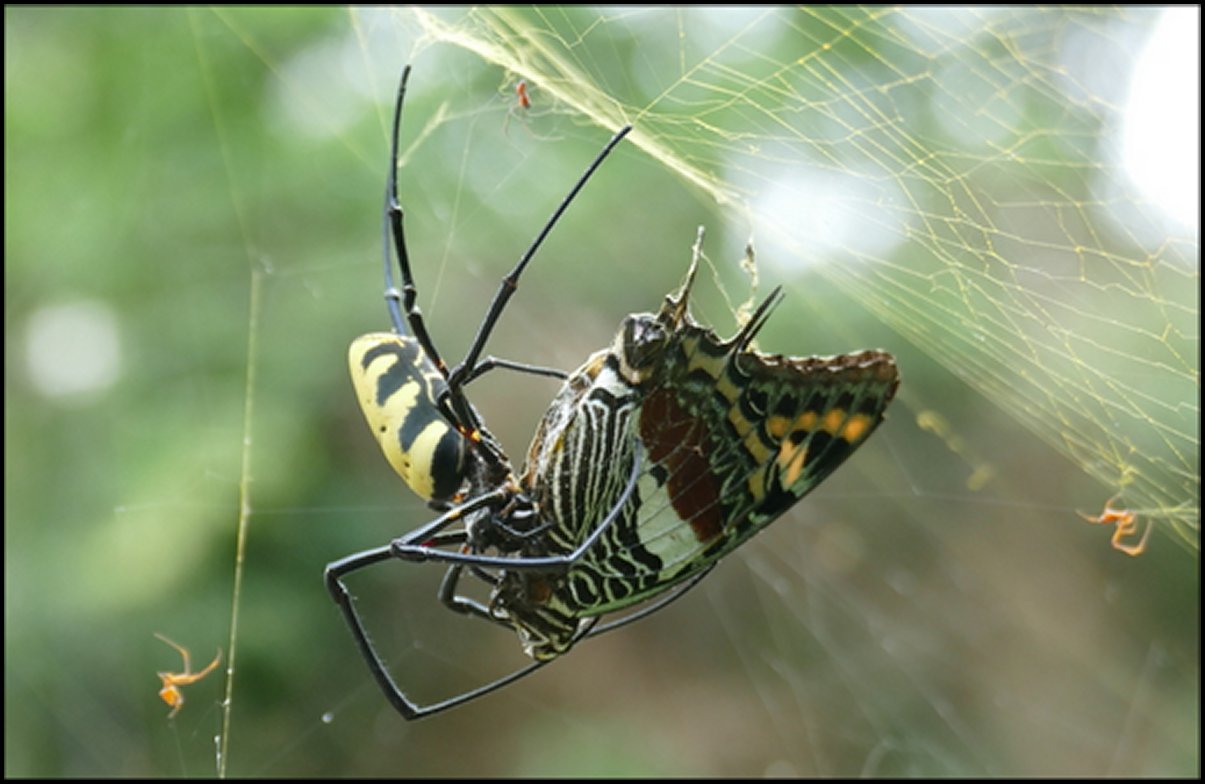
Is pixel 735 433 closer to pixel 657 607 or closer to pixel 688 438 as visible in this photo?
pixel 688 438

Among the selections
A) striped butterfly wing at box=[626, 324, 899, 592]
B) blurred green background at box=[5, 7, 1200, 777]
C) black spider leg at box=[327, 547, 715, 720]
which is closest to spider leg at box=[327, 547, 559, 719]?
black spider leg at box=[327, 547, 715, 720]

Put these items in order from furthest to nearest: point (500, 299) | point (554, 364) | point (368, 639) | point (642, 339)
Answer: point (554, 364) < point (368, 639) < point (500, 299) < point (642, 339)

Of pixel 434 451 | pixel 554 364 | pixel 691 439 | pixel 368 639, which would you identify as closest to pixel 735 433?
pixel 691 439

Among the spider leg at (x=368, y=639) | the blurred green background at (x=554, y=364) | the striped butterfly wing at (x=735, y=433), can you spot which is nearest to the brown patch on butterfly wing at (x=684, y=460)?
the striped butterfly wing at (x=735, y=433)

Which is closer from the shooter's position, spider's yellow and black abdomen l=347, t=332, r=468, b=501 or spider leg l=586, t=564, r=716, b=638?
spider leg l=586, t=564, r=716, b=638

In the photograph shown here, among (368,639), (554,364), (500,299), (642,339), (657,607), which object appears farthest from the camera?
(554,364)

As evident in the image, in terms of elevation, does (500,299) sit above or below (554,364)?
above

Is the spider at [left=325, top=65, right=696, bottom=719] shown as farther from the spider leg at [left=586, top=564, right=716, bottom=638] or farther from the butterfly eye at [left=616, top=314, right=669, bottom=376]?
the butterfly eye at [left=616, top=314, right=669, bottom=376]
